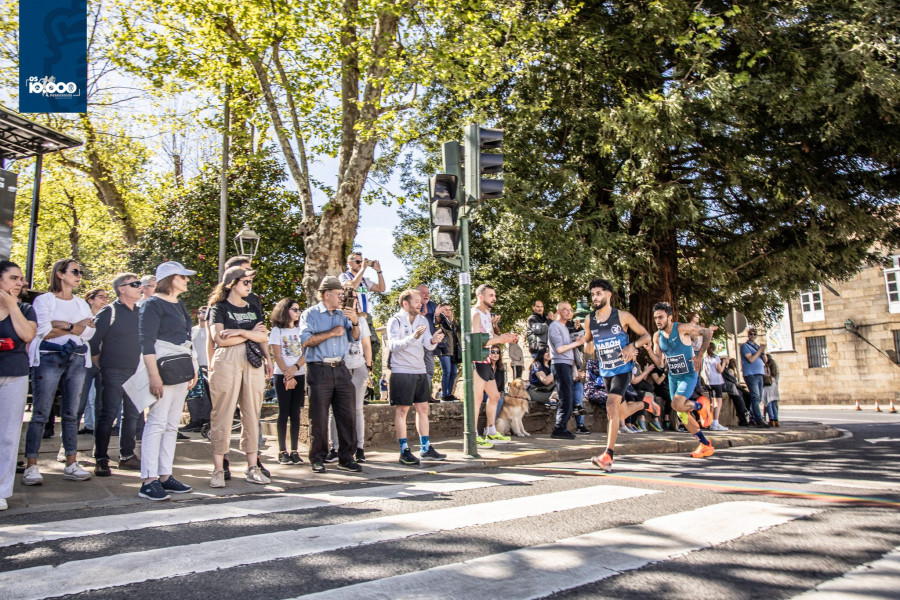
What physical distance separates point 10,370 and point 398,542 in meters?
3.52

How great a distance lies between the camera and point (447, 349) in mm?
11492

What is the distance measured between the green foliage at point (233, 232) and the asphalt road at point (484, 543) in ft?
50.1

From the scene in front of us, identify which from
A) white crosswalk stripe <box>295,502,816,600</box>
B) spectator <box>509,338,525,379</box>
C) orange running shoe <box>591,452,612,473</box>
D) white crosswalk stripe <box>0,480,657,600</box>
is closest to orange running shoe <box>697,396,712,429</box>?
orange running shoe <box>591,452,612,473</box>

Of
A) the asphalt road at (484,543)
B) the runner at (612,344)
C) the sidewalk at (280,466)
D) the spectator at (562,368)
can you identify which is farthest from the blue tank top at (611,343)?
the spectator at (562,368)

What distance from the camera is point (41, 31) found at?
13242 mm

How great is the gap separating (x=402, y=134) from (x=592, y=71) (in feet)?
16.7

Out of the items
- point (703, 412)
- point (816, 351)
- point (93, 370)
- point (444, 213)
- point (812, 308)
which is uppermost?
point (812, 308)

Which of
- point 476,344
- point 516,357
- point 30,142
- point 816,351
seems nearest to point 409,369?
point 476,344

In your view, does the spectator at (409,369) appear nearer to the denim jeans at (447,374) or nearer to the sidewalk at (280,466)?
the sidewalk at (280,466)

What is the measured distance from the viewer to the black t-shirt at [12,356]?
5.36m

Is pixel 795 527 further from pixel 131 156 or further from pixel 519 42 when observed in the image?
pixel 131 156

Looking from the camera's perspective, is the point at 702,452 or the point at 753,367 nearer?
the point at 702,452

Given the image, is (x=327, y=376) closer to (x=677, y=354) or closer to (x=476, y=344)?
(x=476, y=344)

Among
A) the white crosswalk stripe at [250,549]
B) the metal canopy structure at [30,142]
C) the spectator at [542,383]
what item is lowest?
the white crosswalk stripe at [250,549]
